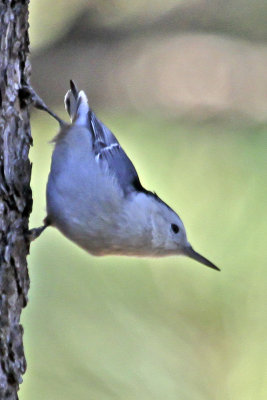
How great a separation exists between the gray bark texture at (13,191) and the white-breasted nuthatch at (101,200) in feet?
0.55

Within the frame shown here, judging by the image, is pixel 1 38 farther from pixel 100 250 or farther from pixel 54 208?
pixel 100 250

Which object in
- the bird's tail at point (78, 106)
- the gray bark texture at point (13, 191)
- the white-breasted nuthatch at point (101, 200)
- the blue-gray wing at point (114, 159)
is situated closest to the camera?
the gray bark texture at point (13, 191)

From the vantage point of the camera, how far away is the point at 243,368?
2096 millimetres

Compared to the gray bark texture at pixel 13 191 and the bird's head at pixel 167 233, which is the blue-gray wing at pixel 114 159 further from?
the gray bark texture at pixel 13 191

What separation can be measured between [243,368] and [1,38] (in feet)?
3.74

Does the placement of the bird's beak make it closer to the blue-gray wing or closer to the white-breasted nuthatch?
the white-breasted nuthatch

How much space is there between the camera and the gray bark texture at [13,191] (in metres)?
1.82

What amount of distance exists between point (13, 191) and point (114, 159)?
458 mm

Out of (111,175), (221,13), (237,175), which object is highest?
(221,13)

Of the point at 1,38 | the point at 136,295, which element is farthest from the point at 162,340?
the point at 1,38

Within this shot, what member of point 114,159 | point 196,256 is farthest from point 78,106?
point 196,256

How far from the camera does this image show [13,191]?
1917 millimetres

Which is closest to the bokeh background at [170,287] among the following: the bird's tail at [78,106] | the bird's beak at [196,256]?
the bird's beak at [196,256]

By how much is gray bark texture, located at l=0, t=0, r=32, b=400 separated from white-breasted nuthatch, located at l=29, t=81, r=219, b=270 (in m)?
0.17
